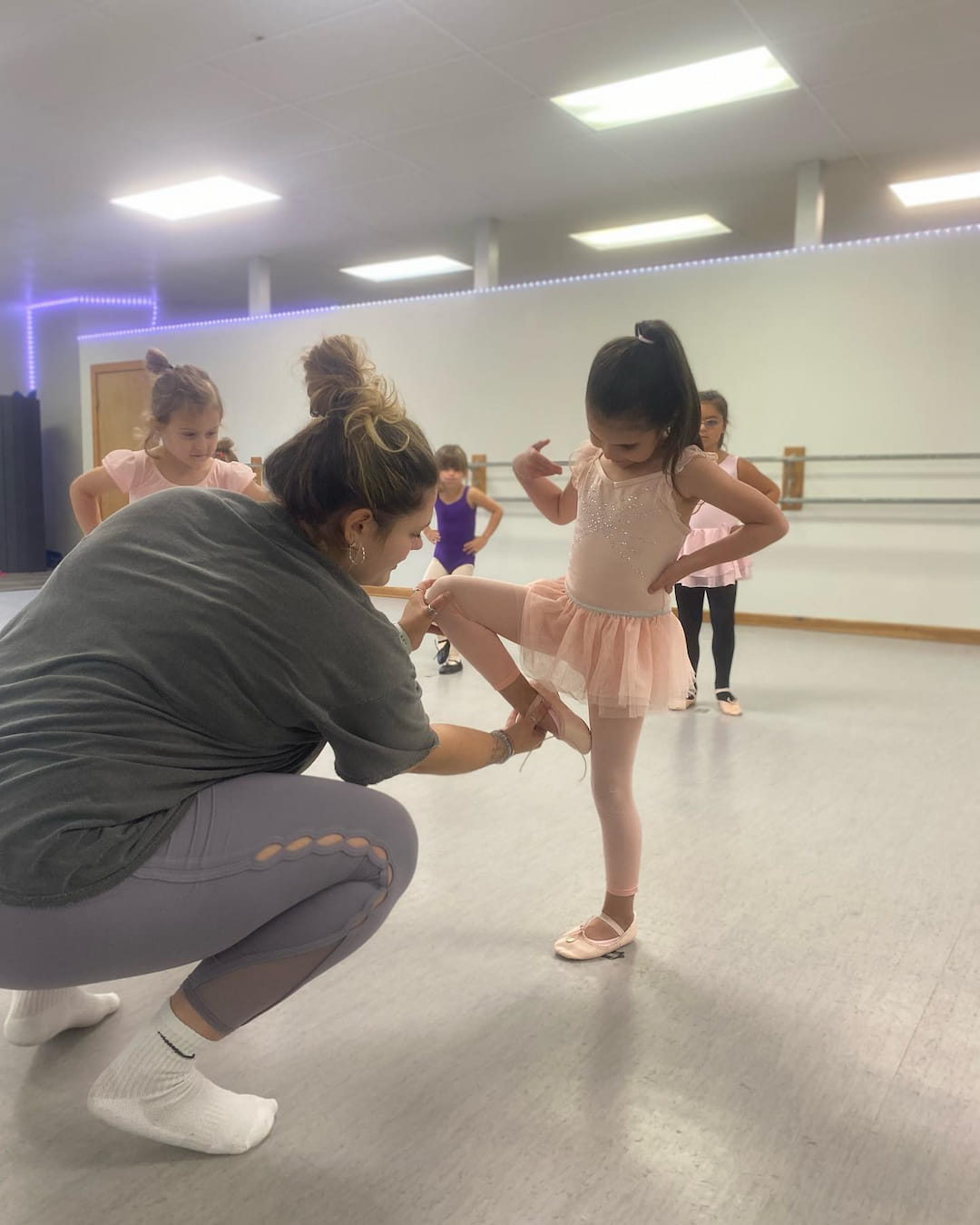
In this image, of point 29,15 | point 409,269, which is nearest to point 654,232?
point 409,269

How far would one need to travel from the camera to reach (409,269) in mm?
7848

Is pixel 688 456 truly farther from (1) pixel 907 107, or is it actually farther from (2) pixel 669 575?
(1) pixel 907 107

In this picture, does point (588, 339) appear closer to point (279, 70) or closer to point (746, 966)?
point (279, 70)

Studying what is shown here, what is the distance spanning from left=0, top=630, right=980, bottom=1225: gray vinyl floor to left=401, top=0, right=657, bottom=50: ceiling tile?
306 cm

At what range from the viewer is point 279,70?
408 cm

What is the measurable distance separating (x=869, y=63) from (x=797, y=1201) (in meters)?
4.42

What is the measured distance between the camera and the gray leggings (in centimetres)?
92

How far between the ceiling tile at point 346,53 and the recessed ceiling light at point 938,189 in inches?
128

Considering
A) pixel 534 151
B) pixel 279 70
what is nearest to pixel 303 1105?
pixel 279 70

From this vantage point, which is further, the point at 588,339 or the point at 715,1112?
the point at 588,339

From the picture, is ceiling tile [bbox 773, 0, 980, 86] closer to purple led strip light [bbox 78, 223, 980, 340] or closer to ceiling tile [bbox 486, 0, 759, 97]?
ceiling tile [bbox 486, 0, 759, 97]

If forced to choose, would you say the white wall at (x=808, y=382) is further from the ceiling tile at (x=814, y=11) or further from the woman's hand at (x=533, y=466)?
the woman's hand at (x=533, y=466)

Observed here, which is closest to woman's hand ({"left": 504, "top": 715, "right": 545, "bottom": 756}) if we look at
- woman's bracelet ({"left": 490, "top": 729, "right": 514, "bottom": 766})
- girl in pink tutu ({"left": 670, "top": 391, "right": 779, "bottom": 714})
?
woman's bracelet ({"left": 490, "top": 729, "right": 514, "bottom": 766})

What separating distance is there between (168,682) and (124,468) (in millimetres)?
1596
